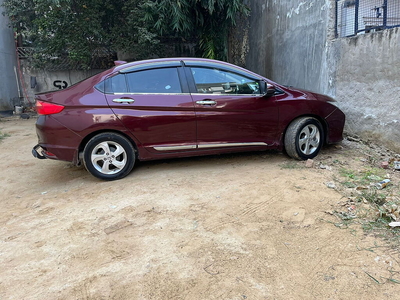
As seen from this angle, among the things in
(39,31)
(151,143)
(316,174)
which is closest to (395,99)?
(316,174)

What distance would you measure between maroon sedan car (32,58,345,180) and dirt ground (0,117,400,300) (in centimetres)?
36

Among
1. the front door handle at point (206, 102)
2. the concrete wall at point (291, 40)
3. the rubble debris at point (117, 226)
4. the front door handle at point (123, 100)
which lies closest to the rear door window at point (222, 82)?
the front door handle at point (206, 102)

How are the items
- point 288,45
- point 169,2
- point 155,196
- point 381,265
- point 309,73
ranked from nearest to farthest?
point 381,265, point 155,196, point 309,73, point 288,45, point 169,2

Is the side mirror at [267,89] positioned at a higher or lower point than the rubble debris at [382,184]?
higher

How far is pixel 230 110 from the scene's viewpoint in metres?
4.38

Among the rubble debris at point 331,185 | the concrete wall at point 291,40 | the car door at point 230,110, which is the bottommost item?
the rubble debris at point 331,185

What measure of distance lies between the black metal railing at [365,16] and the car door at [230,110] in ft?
7.31

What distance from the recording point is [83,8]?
9789 millimetres

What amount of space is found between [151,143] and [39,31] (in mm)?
8666

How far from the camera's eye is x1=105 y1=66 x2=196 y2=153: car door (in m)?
4.09

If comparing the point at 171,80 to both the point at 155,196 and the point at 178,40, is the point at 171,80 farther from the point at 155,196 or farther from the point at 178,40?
the point at 178,40

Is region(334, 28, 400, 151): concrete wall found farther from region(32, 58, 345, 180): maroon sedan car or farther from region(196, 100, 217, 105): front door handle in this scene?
region(196, 100, 217, 105): front door handle

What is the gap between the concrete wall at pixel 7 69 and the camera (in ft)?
38.4

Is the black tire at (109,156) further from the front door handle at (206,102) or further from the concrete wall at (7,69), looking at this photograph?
the concrete wall at (7,69)
